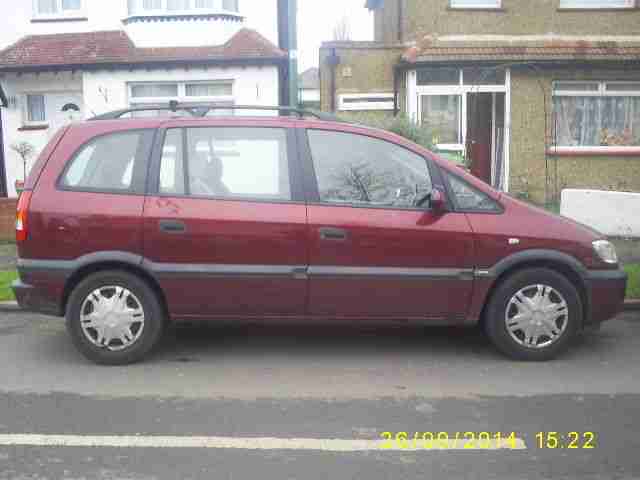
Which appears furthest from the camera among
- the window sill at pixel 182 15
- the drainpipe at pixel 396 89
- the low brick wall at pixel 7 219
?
the drainpipe at pixel 396 89

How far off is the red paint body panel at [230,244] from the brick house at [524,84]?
10701 millimetres

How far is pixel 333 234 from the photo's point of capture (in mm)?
5105

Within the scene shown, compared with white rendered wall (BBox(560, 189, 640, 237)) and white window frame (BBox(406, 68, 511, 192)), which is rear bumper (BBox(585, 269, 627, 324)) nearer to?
white rendered wall (BBox(560, 189, 640, 237))

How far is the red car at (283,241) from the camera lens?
5.13 metres

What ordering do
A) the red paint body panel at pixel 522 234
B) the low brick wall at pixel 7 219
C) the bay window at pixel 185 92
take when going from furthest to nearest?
the bay window at pixel 185 92, the low brick wall at pixel 7 219, the red paint body panel at pixel 522 234

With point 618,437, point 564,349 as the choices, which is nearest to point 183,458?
point 618,437

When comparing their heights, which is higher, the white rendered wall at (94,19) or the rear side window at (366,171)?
the white rendered wall at (94,19)

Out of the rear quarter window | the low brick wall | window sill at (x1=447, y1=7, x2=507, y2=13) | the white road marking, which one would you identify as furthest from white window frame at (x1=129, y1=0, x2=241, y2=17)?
the white road marking

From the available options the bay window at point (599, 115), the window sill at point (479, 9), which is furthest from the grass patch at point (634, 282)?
the window sill at point (479, 9)

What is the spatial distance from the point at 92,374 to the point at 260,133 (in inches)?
86.3

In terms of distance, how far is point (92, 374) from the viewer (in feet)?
16.7

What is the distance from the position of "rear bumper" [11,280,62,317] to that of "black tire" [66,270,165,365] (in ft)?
0.49

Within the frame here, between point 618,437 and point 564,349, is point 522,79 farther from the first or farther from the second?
point 618,437

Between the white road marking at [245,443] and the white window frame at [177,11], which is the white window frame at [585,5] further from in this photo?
the white road marking at [245,443]
